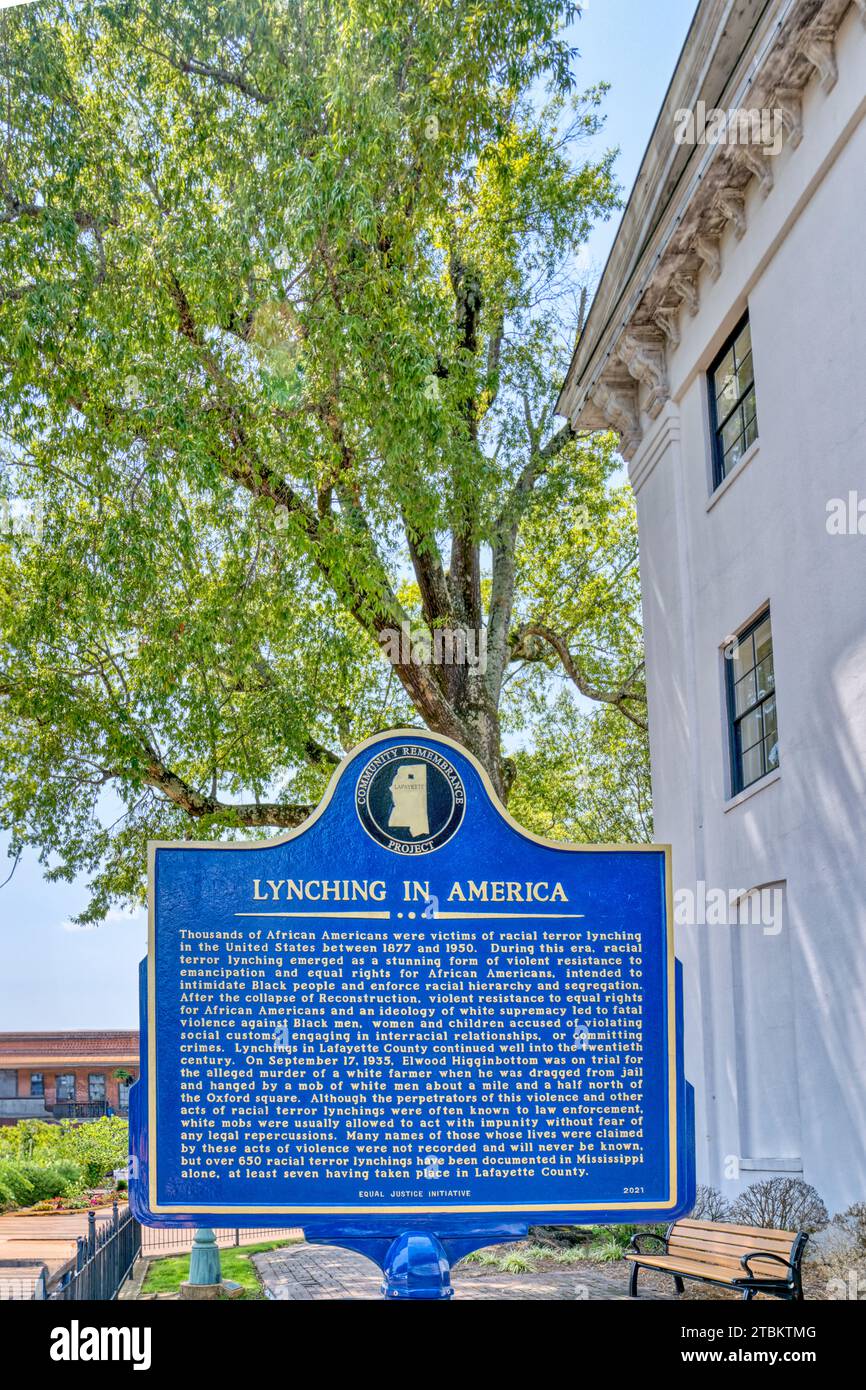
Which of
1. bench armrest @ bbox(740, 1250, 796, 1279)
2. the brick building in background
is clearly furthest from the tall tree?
the brick building in background

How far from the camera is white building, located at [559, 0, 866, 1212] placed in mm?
10484

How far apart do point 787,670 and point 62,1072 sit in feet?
106

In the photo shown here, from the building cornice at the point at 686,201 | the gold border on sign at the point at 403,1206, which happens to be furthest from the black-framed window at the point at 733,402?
the gold border on sign at the point at 403,1206

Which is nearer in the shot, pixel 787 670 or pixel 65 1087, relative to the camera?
pixel 787 670

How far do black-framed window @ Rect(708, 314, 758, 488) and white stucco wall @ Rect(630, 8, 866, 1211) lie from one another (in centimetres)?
16

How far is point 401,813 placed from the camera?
7398mm

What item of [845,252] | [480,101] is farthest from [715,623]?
[480,101]

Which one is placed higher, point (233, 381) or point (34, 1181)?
point (233, 381)

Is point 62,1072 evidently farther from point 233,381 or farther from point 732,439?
point 732,439

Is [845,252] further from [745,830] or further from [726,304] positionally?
[745,830]

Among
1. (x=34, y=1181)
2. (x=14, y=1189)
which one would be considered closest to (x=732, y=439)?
(x=14, y=1189)

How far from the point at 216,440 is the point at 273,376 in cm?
102
